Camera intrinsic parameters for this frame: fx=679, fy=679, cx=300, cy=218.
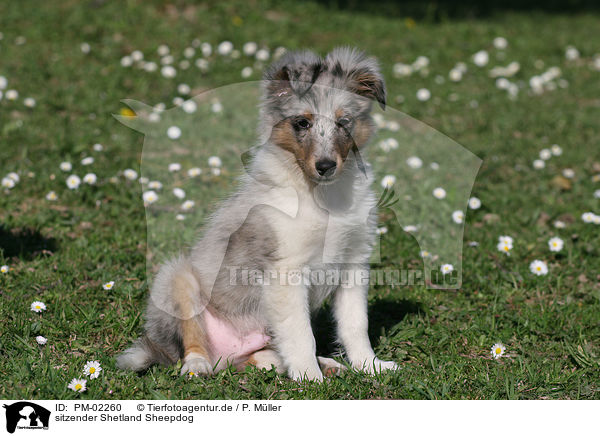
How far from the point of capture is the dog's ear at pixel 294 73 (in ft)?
12.1

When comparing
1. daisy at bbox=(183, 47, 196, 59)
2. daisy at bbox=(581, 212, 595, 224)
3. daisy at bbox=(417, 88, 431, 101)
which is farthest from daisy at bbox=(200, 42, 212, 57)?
daisy at bbox=(581, 212, 595, 224)

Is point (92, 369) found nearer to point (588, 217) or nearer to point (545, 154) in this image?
point (588, 217)

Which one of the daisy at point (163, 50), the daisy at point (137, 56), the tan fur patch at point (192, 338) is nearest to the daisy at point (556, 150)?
the tan fur patch at point (192, 338)

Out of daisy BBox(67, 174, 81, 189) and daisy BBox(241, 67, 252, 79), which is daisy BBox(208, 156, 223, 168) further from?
daisy BBox(241, 67, 252, 79)

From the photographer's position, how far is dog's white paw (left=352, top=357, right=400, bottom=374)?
3803mm

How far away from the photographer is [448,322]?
4.57 meters

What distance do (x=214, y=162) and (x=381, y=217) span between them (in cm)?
162

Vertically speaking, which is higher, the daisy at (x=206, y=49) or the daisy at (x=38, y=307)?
the daisy at (x=38, y=307)

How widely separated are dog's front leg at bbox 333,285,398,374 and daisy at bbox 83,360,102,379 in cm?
138

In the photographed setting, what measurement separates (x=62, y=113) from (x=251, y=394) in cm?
531

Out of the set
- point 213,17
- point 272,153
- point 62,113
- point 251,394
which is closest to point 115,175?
point 62,113

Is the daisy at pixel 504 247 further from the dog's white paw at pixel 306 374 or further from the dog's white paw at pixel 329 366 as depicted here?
the dog's white paw at pixel 306 374

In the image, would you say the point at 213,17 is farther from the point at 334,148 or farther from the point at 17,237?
the point at 334,148

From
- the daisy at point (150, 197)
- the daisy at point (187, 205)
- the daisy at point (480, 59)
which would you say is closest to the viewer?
the daisy at point (187, 205)
